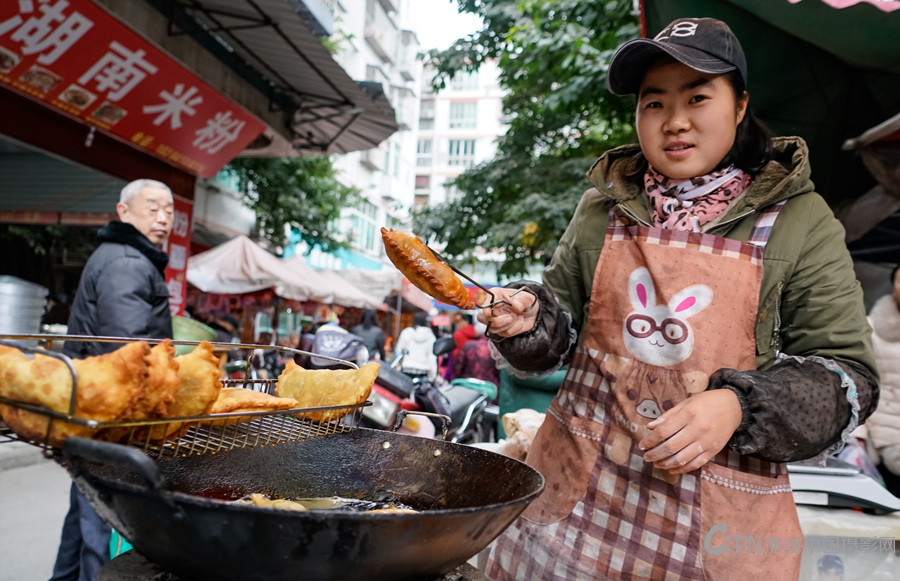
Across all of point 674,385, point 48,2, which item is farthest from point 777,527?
point 48,2

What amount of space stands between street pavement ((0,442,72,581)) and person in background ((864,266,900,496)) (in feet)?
17.6

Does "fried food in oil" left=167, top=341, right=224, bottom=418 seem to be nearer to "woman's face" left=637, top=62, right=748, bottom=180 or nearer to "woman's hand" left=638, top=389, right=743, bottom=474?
"woman's hand" left=638, top=389, right=743, bottom=474

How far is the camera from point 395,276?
58.5 ft

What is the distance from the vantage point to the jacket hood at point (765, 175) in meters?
1.59

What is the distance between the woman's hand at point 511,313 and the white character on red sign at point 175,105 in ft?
20.7

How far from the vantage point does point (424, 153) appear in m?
51.4

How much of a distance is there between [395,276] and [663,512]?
16.4m

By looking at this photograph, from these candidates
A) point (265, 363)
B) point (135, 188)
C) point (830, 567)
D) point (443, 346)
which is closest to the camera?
point (830, 567)

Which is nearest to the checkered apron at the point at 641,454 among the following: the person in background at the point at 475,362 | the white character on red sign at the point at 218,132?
the person in background at the point at 475,362

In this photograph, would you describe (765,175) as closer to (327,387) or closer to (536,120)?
(327,387)

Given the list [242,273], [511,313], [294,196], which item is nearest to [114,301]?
[511,313]

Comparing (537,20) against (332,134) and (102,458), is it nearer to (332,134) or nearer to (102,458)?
(332,134)

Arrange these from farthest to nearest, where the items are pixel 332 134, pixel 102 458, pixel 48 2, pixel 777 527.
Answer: pixel 332 134
pixel 48 2
pixel 777 527
pixel 102 458

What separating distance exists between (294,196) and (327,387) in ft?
43.8
